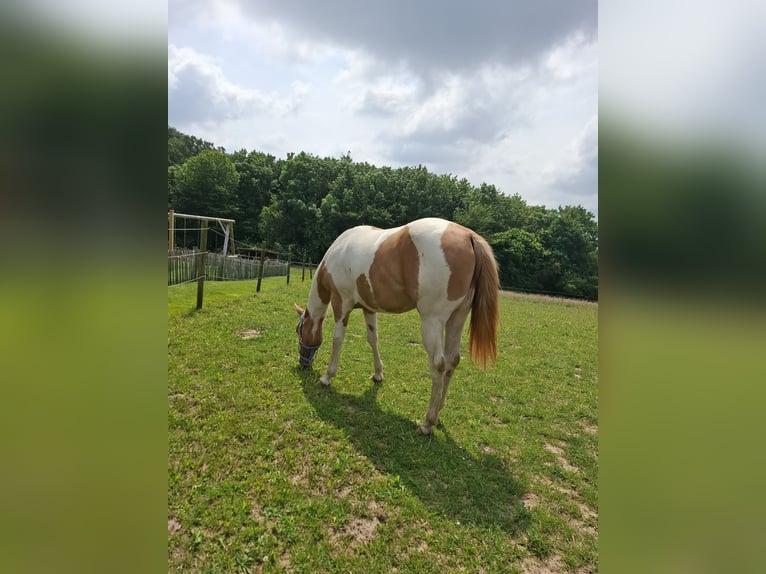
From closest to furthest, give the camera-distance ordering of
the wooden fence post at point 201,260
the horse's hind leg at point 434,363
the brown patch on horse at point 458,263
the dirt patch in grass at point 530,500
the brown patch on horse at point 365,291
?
the dirt patch in grass at point 530,500
the brown patch on horse at point 458,263
the horse's hind leg at point 434,363
the brown patch on horse at point 365,291
the wooden fence post at point 201,260

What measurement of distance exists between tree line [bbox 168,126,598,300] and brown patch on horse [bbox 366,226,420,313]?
28.5m

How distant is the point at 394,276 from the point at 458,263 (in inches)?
34.0

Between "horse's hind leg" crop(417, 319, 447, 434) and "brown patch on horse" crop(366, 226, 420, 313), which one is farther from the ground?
"brown patch on horse" crop(366, 226, 420, 313)

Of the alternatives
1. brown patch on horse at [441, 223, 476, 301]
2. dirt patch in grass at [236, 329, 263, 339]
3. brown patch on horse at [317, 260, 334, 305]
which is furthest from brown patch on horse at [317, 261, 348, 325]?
dirt patch in grass at [236, 329, 263, 339]

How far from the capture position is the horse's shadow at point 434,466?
9.10 ft

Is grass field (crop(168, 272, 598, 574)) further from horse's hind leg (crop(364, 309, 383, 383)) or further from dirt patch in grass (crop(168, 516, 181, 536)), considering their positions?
horse's hind leg (crop(364, 309, 383, 383))

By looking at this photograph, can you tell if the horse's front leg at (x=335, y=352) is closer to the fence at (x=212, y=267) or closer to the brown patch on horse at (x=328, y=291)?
the brown patch on horse at (x=328, y=291)

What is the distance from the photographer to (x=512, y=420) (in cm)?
447

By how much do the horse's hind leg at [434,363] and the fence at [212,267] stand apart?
19.9ft

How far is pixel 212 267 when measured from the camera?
550 inches

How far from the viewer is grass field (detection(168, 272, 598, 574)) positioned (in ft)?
7.71

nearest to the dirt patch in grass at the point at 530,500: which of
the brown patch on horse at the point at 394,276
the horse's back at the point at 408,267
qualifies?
the horse's back at the point at 408,267
